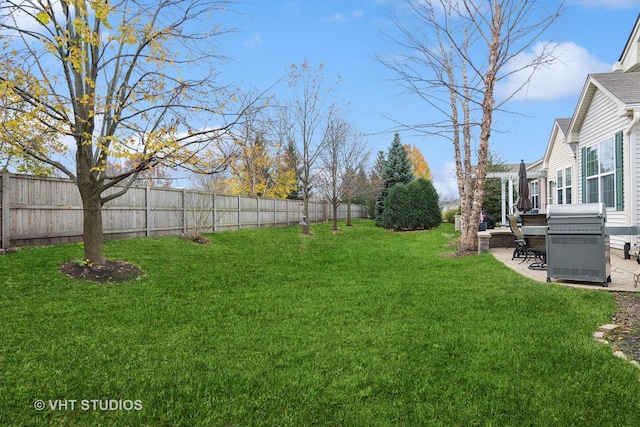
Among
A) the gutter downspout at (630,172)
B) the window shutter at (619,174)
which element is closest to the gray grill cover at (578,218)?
the gutter downspout at (630,172)

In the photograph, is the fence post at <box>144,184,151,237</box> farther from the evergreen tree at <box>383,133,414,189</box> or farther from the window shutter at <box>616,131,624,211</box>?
the evergreen tree at <box>383,133,414,189</box>

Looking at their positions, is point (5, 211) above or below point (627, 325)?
above

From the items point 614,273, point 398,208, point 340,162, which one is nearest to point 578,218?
point 614,273

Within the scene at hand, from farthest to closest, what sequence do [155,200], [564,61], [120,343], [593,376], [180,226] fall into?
[180,226]
[155,200]
[564,61]
[120,343]
[593,376]

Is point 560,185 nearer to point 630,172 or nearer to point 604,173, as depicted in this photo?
point 604,173

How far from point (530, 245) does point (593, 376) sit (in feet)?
18.4

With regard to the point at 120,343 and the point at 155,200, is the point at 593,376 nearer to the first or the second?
the point at 120,343

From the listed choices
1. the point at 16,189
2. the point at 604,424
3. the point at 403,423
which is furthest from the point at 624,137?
the point at 16,189

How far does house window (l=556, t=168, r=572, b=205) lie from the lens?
14812mm

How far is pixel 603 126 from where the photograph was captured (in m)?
10.8

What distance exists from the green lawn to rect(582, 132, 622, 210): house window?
504 cm

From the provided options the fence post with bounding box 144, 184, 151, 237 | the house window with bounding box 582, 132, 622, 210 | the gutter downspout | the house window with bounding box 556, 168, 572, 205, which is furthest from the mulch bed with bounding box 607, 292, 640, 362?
the fence post with bounding box 144, 184, 151, 237

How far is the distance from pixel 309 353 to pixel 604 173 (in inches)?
417

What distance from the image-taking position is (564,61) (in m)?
11.2
